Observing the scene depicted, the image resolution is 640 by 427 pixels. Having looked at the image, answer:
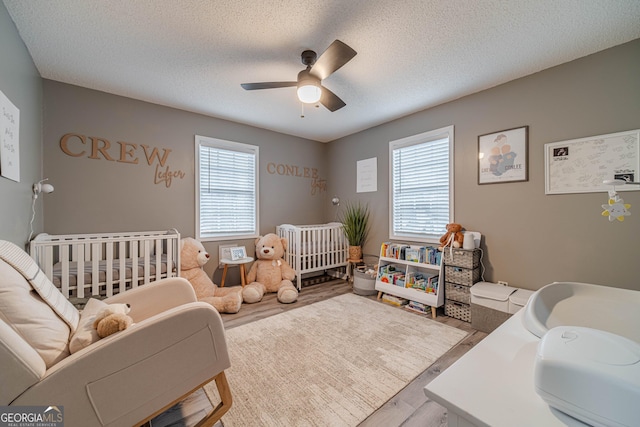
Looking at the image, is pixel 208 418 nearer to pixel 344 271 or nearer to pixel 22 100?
pixel 22 100

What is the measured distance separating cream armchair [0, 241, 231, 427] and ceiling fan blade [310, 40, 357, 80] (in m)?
1.74

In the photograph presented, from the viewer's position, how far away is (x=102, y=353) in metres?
0.91

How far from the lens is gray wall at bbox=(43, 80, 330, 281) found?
242cm

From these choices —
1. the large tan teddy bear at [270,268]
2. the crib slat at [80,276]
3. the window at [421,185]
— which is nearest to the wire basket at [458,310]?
the window at [421,185]

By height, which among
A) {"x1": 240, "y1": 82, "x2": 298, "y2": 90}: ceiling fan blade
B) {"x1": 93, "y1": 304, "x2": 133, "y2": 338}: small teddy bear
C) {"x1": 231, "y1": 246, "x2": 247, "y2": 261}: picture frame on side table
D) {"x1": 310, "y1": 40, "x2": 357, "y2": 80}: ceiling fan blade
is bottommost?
{"x1": 231, "y1": 246, "x2": 247, "y2": 261}: picture frame on side table

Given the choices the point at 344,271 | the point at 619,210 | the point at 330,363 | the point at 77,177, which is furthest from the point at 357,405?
the point at 77,177

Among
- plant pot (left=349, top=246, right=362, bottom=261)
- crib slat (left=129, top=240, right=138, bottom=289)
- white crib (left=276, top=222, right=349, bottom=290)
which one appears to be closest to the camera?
crib slat (left=129, top=240, right=138, bottom=289)

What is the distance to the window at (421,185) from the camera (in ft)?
9.74

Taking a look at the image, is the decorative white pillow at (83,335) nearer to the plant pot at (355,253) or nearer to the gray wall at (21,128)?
the gray wall at (21,128)

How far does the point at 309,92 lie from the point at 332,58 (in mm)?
358

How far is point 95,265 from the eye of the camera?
2.08 metres

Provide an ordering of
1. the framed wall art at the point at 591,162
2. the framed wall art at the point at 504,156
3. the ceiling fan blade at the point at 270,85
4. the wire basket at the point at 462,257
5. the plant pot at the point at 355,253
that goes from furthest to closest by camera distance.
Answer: the plant pot at the point at 355,253 < the wire basket at the point at 462,257 < the framed wall art at the point at 504,156 < the ceiling fan blade at the point at 270,85 < the framed wall art at the point at 591,162

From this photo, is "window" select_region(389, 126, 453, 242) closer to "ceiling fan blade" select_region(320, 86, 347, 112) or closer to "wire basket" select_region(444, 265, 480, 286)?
"wire basket" select_region(444, 265, 480, 286)

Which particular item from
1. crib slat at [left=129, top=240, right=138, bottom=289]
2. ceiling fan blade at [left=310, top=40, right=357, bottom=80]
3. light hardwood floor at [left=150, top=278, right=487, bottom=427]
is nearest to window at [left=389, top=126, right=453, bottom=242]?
light hardwood floor at [left=150, top=278, right=487, bottom=427]
